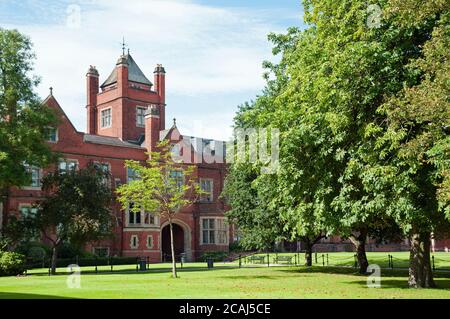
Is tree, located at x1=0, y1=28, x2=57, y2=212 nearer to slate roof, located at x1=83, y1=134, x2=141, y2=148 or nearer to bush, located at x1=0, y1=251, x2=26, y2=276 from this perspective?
bush, located at x1=0, y1=251, x2=26, y2=276

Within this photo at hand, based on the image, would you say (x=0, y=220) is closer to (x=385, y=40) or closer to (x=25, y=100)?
(x=25, y=100)

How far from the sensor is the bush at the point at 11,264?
29078 mm

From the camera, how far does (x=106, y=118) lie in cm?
5791

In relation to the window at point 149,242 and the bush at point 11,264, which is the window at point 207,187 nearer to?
the window at point 149,242

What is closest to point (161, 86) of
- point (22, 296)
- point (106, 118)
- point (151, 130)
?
point (106, 118)

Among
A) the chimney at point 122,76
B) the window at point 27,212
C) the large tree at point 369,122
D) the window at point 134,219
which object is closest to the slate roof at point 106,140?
the chimney at point 122,76

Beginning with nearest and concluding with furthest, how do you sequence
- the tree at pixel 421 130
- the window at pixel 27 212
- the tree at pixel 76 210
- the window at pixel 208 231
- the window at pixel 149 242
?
Result: the tree at pixel 421 130, the tree at pixel 76 210, the window at pixel 27 212, the window at pixel 149 242, the window at pixel 208 231

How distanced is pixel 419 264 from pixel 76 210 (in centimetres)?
1852

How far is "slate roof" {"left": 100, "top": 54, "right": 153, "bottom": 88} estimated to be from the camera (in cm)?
5788

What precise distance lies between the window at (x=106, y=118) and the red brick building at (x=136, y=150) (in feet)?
0.33

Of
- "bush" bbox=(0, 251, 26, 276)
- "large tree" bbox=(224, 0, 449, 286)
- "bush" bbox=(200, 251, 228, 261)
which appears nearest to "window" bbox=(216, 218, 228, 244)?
"bush" bbox=(200, 251, 228, 261)
